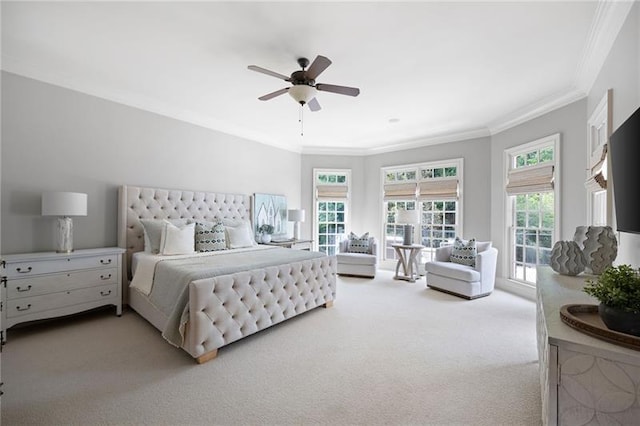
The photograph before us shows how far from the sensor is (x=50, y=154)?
3205 millimetres

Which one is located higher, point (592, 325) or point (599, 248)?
point (599, 248)

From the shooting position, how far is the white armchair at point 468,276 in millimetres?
4180

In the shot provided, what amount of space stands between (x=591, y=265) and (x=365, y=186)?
478 centimetres

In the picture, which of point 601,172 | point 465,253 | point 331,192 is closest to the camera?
point 601,172

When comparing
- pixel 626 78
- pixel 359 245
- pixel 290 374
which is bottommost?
pixel 290 374

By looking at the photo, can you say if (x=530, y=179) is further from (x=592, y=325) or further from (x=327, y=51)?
(x=592, y=325)

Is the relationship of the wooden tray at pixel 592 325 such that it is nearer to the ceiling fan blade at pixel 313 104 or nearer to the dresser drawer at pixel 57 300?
the ceiling fan blade at pixel 313 104

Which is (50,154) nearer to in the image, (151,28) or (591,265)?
(151,28)

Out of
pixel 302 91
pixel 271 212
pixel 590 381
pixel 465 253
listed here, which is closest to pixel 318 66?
pixel 302 91

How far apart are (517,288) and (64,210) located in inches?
245

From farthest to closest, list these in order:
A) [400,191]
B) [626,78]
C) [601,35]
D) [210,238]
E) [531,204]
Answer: [400,191] < [531,204] < [210,238] < [601,35] < [626,78]

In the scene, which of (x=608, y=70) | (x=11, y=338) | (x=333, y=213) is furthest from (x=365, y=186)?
(x=11, y=338)

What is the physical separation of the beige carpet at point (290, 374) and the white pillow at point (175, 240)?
0.89m

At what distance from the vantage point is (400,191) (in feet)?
20.2
